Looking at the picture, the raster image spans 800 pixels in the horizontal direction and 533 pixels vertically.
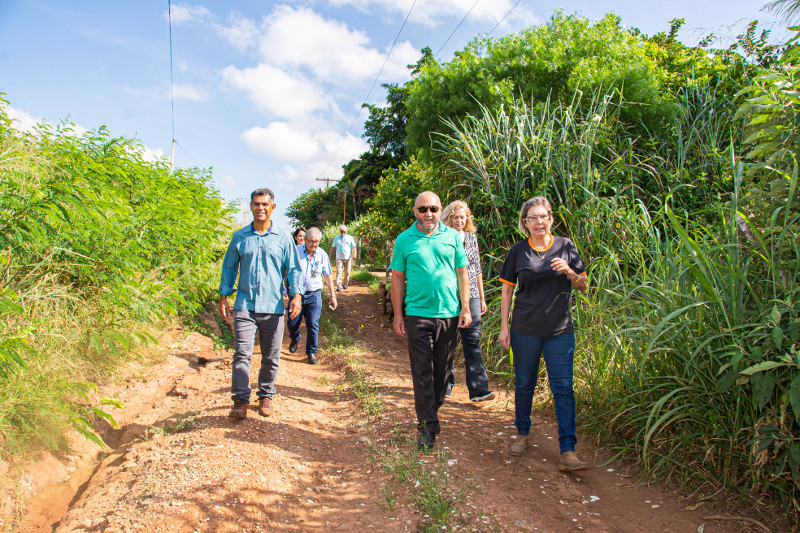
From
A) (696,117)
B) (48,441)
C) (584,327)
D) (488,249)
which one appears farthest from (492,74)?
(48,441)

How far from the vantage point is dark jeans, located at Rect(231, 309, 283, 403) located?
4117 millimetres

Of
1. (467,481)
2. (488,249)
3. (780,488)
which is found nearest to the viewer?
(780,488)

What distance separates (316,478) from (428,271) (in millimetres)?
1622

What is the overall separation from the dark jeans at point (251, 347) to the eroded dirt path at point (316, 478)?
0.87ft

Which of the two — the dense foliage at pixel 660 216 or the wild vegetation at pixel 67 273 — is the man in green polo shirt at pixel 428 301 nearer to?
the dense foliage at pixel 660 216

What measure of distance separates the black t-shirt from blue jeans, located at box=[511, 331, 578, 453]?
7 centimetres

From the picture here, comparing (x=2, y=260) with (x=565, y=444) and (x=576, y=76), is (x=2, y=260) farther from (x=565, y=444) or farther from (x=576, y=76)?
(x=576, y=76)

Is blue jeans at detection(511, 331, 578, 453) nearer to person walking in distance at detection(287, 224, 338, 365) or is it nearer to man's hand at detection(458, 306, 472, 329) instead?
man's hand at detection(458, 306, 472, 329)

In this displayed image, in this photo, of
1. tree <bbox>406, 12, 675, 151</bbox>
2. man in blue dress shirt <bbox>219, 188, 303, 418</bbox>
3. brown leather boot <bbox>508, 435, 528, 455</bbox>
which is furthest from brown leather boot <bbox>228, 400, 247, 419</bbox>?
tree <bbox>406, 12, 675, 151</bbox>

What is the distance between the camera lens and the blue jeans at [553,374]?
3.34 metres

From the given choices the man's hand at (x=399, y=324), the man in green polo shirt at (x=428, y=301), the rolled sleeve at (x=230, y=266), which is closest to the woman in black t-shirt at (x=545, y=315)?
the man in green polo shirt at (x=428, y=301)

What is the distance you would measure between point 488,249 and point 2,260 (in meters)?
4.93

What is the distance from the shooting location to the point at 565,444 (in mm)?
3336

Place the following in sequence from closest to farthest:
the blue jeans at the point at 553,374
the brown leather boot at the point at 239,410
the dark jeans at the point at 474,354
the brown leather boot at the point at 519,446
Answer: the blue jeans at the point at 553,374 < the brown leather boot at the point at 519,446 < the brown leather boot at the point at 239,410 < the dark jeans at the point at 474,354
